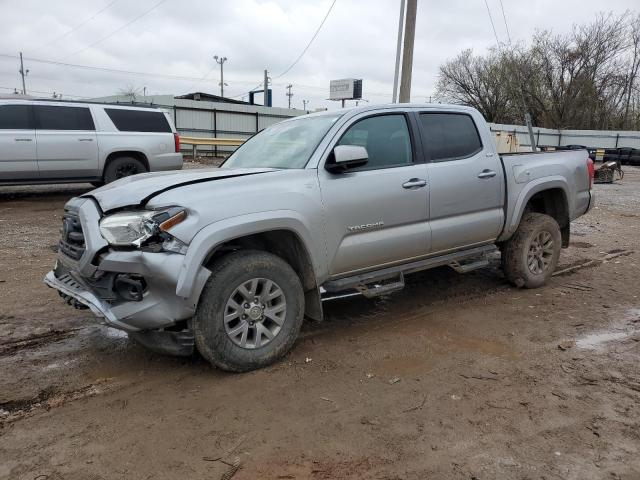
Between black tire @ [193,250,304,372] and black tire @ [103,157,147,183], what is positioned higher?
black tire @ [103,157,147,183]

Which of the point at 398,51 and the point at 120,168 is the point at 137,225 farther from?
the point at 398,51

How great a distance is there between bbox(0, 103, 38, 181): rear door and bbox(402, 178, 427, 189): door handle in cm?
821

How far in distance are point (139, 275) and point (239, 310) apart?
70 cm

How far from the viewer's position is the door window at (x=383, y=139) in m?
4.37

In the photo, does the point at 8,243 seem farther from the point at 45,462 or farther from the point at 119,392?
the point at 45,462

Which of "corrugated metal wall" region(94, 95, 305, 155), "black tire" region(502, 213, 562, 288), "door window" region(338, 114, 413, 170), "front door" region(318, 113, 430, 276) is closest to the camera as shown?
"front door" region(318, 113, 430, 276)

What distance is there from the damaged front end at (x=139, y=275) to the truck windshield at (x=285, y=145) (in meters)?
1.22

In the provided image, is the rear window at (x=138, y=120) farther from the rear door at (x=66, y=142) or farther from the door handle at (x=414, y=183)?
the door handle at (x=414, y=183)

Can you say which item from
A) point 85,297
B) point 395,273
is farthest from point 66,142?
point 395,273

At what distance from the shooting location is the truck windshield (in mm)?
4230

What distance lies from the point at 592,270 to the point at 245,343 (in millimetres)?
5210

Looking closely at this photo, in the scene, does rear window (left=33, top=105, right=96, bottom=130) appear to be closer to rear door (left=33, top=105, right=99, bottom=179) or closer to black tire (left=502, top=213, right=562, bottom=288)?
rear door (left=33, top=105, right=99, bottom=179)

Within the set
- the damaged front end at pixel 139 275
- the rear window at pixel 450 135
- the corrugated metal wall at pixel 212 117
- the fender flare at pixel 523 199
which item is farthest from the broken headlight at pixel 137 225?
the corrugated metal wall at pixel 212 117

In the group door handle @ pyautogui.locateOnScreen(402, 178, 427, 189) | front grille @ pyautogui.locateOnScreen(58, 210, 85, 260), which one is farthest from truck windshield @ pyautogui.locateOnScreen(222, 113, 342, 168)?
front grille @ pyautogui.locateOnScreen(58, 210, 85, 260)
